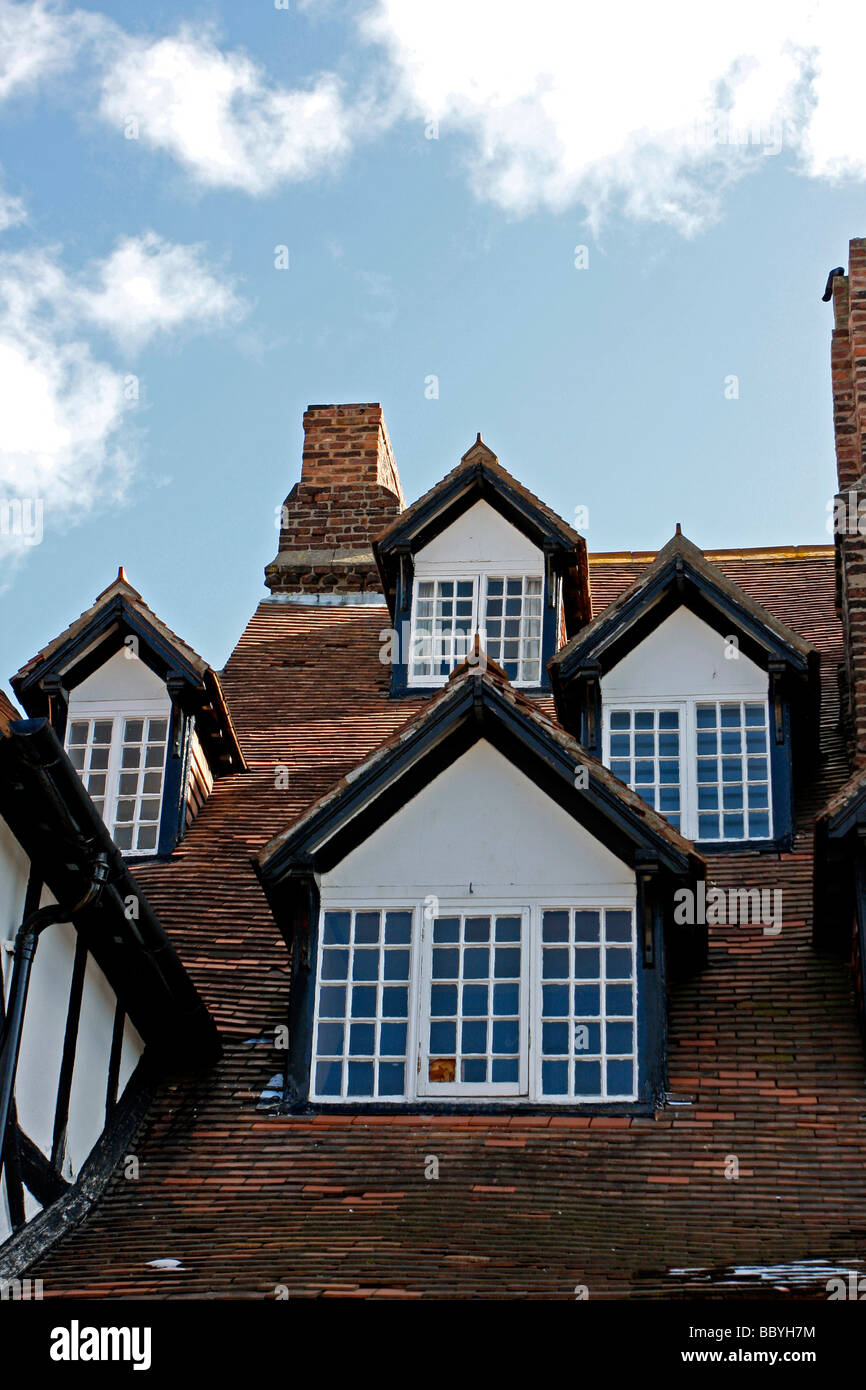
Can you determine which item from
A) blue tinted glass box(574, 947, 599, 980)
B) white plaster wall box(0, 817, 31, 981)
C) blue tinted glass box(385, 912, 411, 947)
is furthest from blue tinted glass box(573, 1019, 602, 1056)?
white plaster wall box(0, 817, 31, 981)

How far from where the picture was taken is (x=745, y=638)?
1483 cm

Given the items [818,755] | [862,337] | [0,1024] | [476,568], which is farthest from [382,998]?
[862,337]

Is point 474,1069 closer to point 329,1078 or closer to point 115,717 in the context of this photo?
point 329,1078

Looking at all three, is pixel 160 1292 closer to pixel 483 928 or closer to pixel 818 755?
pixel 483 928

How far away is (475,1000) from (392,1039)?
60 cm

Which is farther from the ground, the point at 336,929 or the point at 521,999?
the point at 336,929

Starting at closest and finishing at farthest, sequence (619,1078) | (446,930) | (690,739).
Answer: (619,1078) < (446,930) < (690,739)

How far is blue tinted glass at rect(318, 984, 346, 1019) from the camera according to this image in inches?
466

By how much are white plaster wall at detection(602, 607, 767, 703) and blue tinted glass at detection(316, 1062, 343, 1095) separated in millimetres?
4472

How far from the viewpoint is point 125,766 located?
1567cm

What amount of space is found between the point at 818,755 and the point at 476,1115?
524 cm

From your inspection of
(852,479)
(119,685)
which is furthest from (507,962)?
(852,479)

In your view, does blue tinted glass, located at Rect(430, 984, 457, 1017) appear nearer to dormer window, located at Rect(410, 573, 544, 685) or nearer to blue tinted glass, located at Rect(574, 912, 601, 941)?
blue tinted glass, located at Rect(574, 912, 601, 941)
